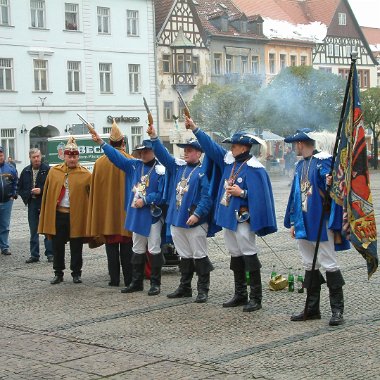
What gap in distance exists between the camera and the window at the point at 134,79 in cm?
4938

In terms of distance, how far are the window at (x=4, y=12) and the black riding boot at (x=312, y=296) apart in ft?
120

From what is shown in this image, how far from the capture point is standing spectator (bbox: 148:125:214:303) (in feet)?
30.9

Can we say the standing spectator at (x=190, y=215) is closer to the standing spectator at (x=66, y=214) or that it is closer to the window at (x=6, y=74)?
the standing spectator at (x=66, y=214)

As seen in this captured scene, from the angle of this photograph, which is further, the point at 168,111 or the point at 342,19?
the point at 342,19

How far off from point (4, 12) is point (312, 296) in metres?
36.8

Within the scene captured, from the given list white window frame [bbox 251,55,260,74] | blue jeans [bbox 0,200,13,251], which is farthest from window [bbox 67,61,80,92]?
blue jeans [bbox 0,200,13,251]

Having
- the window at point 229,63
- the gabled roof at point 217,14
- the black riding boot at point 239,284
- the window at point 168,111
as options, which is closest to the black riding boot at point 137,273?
the black riding boot at point 239,284

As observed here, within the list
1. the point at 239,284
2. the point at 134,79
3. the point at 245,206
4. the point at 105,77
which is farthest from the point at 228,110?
the point at 245,206

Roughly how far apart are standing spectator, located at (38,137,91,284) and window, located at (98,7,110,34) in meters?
36.7

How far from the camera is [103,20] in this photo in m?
47.2

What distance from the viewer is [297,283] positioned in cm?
1031

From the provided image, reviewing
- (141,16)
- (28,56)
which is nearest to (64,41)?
(28,56)

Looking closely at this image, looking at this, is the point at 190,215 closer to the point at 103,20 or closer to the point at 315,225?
the point at 315,225

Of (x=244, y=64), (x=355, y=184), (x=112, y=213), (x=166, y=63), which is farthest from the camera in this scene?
(x=244, y=64)
